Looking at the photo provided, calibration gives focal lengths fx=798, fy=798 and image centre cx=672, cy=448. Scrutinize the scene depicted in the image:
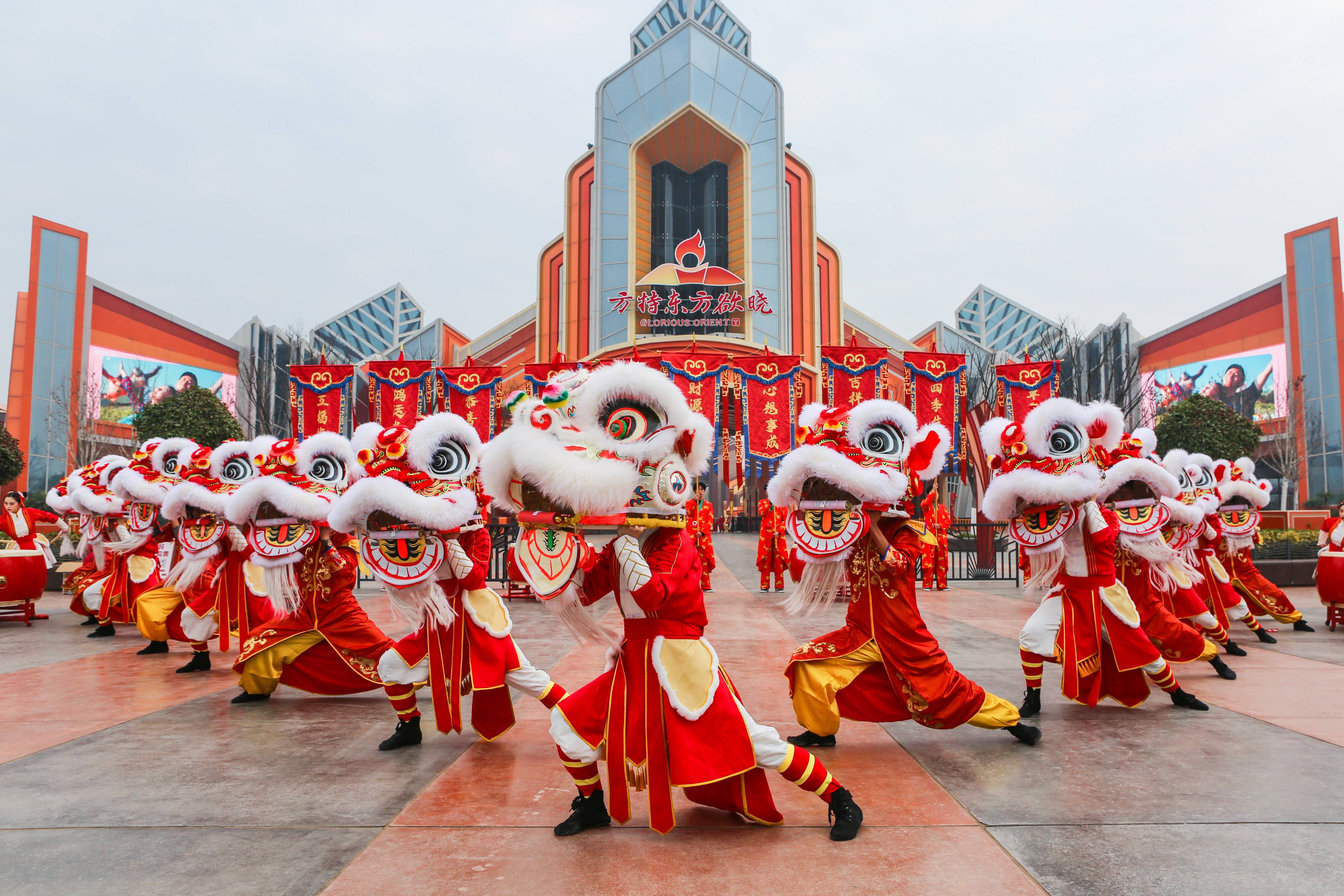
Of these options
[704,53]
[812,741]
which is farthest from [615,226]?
[812,741]

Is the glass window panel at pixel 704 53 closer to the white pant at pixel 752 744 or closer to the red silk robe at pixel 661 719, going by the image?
the red silk robe at pixel 661 719

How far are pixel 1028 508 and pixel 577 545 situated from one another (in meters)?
3.22

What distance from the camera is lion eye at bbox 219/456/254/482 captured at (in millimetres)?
6594

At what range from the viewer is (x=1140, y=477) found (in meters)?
5.23

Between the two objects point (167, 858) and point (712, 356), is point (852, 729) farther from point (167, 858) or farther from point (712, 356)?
point (712, 356)

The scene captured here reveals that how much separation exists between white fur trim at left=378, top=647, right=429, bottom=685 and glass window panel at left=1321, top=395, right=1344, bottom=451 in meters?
33.4

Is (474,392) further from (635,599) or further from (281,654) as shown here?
(635,599)

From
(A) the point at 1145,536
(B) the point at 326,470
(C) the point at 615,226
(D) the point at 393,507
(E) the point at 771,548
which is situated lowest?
(E) the point at 771,548

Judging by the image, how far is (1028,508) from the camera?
480 cm

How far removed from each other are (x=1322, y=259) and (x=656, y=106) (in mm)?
24167

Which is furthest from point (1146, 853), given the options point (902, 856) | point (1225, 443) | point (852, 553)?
point (1225, 443)

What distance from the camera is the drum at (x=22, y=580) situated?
9.09 meters

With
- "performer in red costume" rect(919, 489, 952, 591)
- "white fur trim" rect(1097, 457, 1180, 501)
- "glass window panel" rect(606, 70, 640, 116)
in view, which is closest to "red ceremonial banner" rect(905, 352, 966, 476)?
"performer in red costume" rect(919, 489, 952, 591)

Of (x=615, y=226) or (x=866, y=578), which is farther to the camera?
(x=615, y=226)
